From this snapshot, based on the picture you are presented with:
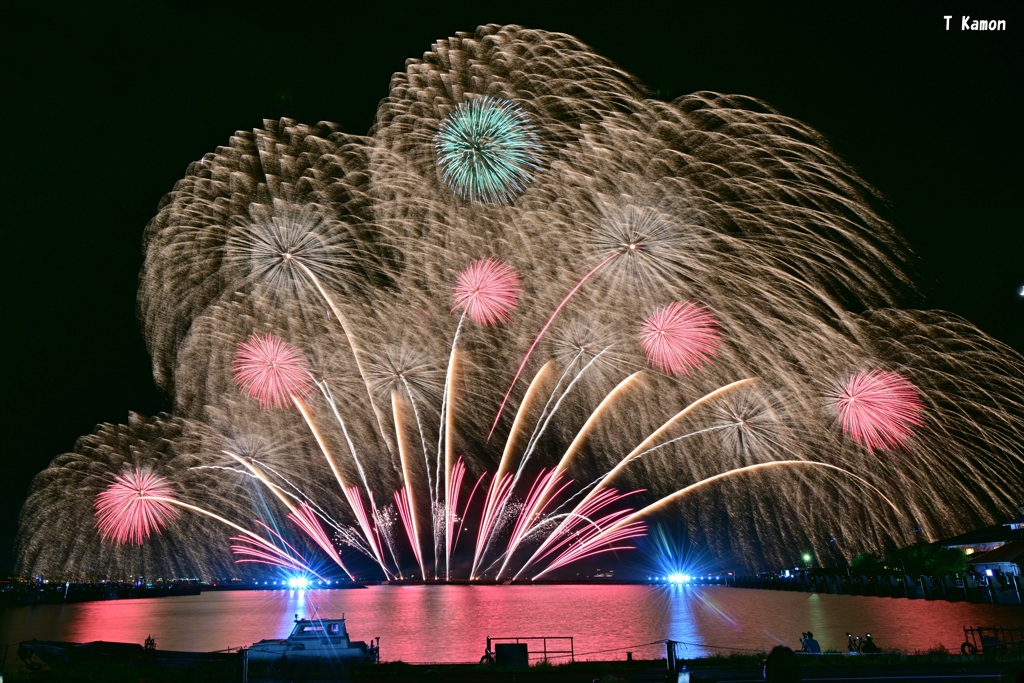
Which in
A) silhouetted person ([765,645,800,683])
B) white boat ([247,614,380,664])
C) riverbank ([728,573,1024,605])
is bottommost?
silhouetted person ([765,645,800,683])

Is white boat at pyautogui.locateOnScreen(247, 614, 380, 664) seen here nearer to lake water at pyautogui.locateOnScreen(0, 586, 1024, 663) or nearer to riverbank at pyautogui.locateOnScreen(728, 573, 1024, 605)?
lake water at pyautogui.locateOnScreen(0, 586, 1024, 663)

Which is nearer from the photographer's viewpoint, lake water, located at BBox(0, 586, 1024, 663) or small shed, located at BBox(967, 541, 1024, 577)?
lake water, located at BBox(0, 586, 1024, 663)

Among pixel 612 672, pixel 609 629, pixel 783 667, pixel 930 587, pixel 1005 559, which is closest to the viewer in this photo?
pixel 783 667

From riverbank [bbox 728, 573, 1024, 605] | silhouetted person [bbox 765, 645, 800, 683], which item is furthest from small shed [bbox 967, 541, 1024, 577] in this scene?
silhouetted person [bbox 765, 645, 800, 683]

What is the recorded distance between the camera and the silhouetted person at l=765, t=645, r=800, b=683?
6066 millimetres

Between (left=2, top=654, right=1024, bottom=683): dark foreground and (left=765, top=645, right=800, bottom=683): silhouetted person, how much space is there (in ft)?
51.8

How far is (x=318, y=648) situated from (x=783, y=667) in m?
29.0

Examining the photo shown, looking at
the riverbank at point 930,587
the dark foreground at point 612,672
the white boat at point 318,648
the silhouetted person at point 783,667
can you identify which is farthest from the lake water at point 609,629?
the silhouetted person at point 783,667

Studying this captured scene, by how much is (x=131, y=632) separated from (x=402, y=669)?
5433 cm

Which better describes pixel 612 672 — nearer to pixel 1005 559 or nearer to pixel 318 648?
pixel 318 648

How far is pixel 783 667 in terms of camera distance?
6102 millimetres

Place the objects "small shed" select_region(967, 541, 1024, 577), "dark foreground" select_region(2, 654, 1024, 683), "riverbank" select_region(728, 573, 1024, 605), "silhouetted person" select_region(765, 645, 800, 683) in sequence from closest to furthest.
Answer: "silhouetted person" select_region(765, 645, 800, 683) → "dark foreground" select_region(2, 654, 1024, 683) → "riverbank" select_region(728, 573, 1024, 605) → "small shed" select_region(967, 541, 1024, 577)

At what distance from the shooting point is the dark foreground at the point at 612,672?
21188mm

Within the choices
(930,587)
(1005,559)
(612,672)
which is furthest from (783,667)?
(930,587)
